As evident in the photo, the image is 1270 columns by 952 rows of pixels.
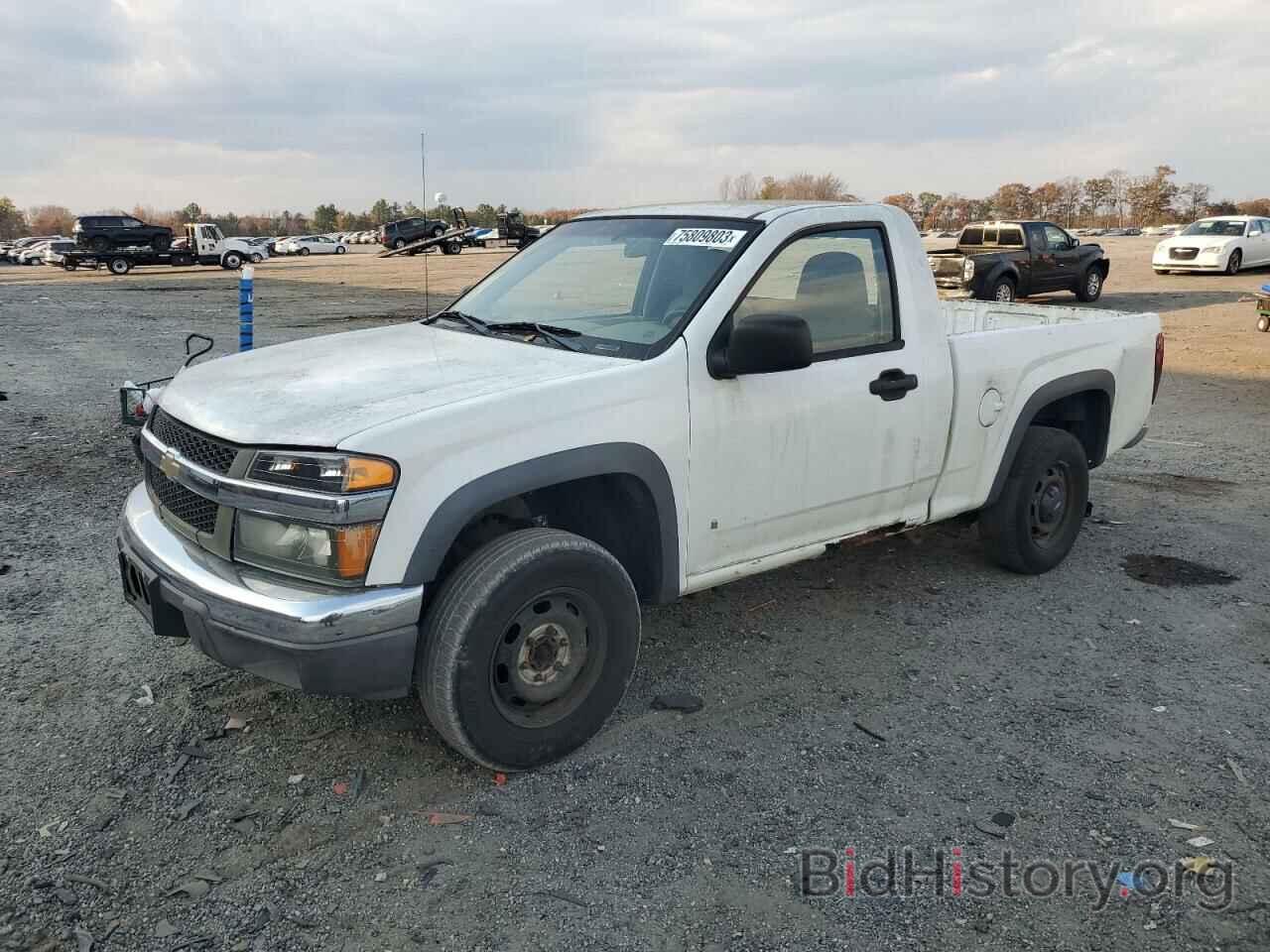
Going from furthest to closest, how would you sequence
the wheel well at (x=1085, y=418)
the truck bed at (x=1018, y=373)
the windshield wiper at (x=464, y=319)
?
the wheel well at (x=1085, y=418) < the truck bed at (x=1018, y=373) < the windshield wiper at (x=464, y=319)

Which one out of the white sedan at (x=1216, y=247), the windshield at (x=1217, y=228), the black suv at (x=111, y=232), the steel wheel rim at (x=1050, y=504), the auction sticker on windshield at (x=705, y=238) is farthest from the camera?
the black suv at (x=111, y=232)

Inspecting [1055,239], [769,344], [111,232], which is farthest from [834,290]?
[111,232]

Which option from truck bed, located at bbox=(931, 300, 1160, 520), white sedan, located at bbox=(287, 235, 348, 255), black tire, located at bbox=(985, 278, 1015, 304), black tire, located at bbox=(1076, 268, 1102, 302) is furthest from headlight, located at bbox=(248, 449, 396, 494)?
white sedan, located at bbox=(287, 235, 348, 255)

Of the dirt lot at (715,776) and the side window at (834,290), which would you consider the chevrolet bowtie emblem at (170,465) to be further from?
the side window at (834,290)

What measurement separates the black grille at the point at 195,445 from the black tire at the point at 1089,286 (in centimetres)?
2026

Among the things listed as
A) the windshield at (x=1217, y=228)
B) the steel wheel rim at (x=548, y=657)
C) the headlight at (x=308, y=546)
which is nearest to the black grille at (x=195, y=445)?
the headlight at (x=308, y=546)

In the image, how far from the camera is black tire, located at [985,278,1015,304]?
18.6 m

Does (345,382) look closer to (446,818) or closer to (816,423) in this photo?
(446,818)

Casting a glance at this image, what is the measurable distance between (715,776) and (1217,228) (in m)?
29.9

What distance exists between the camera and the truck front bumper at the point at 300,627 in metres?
2.84

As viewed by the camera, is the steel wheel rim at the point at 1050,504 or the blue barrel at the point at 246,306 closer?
the steel wheel rim at the point at 1050,504

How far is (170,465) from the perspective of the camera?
10.9 ft

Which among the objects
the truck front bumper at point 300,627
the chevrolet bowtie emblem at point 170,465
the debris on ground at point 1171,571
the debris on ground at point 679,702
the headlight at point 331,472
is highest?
the headlight at point 331,472

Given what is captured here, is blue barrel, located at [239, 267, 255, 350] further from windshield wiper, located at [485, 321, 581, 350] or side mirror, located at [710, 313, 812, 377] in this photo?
side mirror, located at [710, 313, 812, 377]
